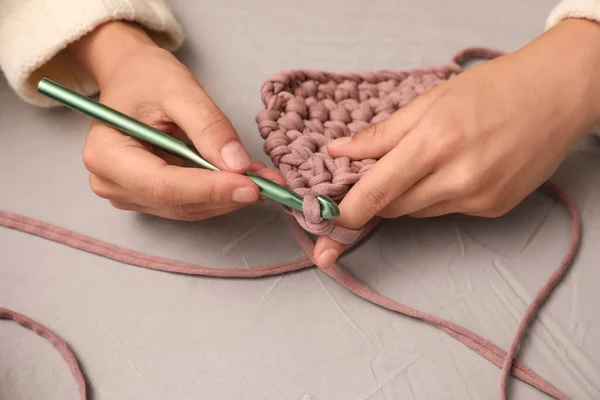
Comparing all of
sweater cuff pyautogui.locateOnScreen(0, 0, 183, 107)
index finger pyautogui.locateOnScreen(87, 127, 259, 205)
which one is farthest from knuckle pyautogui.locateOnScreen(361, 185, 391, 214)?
sweater cuff pyautogui.locateOnScreen(0, 0, 183, 107)

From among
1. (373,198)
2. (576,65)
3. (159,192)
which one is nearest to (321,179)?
(373,198)

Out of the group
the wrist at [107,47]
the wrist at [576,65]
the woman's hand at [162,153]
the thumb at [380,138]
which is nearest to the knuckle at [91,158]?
the woman's hand at [162,153]

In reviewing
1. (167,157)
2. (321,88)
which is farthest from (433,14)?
(167,157)

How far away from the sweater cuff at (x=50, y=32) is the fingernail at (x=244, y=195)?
0.30 meters

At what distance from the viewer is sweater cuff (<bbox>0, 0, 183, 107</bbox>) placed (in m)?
0.61

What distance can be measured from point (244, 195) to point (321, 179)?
0.08 m

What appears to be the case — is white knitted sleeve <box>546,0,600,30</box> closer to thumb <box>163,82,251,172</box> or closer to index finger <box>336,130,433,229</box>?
index finger <box>336,130,433,229</box>

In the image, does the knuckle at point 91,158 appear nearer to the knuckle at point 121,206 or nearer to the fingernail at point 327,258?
the knuckle at point 121,206

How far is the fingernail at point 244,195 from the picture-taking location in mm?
473

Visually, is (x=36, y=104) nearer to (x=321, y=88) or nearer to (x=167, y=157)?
(x=167, y=157)

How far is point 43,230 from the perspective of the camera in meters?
0.59

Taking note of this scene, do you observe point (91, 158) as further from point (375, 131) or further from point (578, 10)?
point (578, 10)

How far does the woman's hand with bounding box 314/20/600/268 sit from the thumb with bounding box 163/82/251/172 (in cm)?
11

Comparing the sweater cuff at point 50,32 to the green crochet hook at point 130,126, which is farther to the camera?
the sweater cuff at point 50,32
